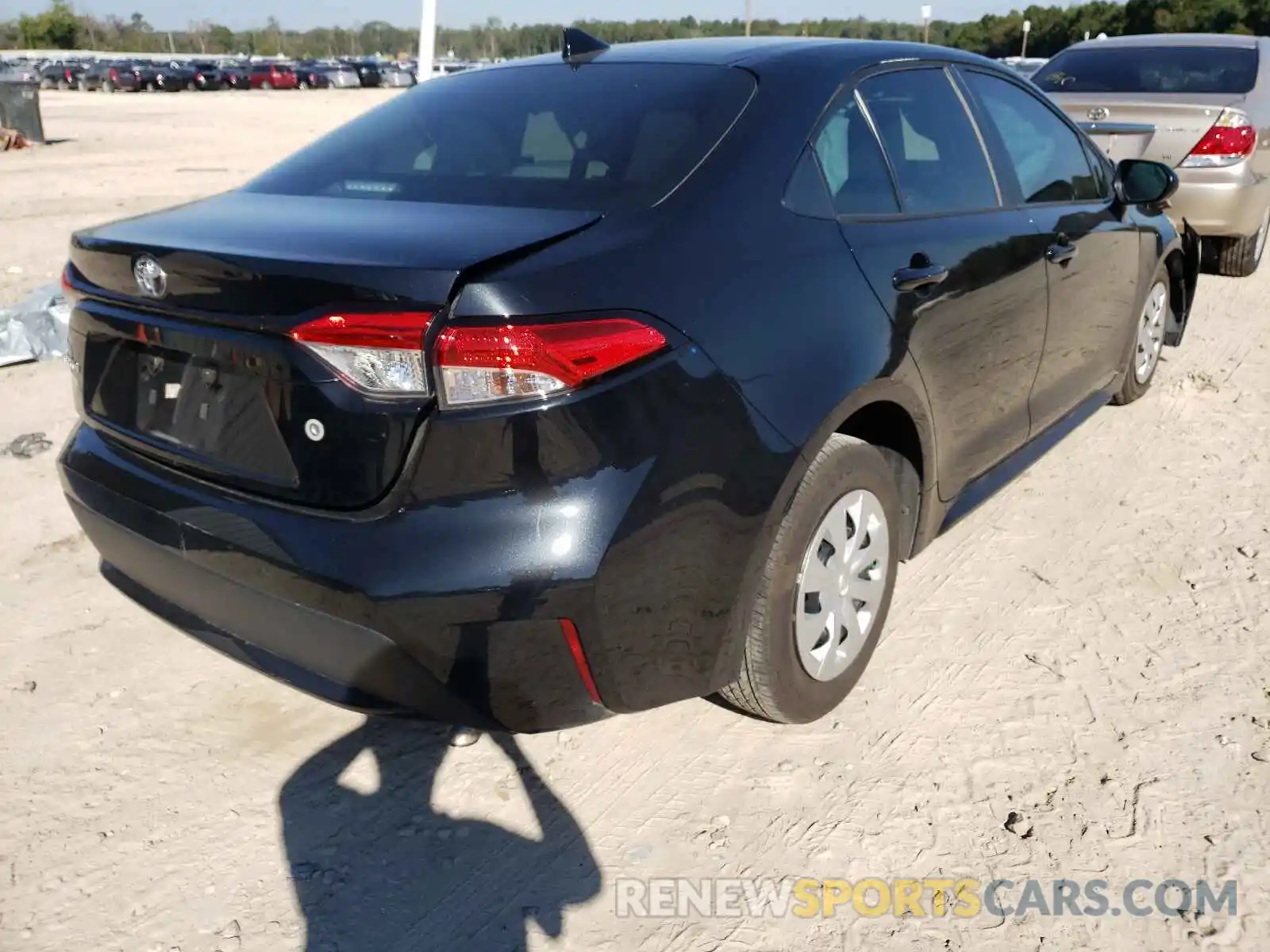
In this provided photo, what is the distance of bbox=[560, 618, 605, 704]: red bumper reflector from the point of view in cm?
198

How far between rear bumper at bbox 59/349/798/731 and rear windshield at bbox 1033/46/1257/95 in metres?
6.96

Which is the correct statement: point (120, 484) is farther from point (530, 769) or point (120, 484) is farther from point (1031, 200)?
point (1031, 200)

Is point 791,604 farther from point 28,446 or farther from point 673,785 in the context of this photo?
point 28,446

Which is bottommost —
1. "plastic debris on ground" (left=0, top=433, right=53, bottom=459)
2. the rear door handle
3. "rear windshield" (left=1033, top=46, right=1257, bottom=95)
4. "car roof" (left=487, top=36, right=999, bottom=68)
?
"plastic debris on ground" (left=0, top=433, right=53, bottom=459)

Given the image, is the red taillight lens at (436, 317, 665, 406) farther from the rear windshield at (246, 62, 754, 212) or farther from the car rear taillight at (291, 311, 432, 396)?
the rear windshield at (246, 62, 754, 212)

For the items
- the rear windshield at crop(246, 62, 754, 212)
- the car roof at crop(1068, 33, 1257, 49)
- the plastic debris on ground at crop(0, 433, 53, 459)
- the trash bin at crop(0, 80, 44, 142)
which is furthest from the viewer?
the trash bin at crop(0, 80, 44, 142)

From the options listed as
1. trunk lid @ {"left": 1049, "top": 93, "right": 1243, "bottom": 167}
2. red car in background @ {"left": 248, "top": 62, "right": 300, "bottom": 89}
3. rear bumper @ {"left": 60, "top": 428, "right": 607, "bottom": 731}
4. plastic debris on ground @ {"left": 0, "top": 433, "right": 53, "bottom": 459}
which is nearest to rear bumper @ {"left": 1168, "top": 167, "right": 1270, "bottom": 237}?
trunk lid @ {"left": 1049, "top": 93, "right": 1243, "bottom": 167}

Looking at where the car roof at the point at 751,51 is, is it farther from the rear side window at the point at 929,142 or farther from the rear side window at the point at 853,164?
the rear side window at the point at 853,164

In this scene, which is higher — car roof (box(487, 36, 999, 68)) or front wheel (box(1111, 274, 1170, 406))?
car roof (box(487, 36, 999, 68))

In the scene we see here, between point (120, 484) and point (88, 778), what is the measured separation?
744 millimetres

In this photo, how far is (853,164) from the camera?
8.89 ft

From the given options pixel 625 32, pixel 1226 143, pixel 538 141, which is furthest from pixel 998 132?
pixel 625 32

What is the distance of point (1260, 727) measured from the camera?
8.87ft

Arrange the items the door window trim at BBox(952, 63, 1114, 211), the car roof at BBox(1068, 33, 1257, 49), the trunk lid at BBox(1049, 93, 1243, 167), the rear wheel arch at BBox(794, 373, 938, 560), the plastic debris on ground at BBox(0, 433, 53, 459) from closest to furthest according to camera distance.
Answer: the rear wheel arch at BBox(794, 373, 938, 560)
the door window trim at BBox(952, 63, 1114, 211)
the plastic debris on ground at BBox(0, 433, 53, 459)
the trunk lid at BBox(1049, 93, 1243, 167)
the car roof at BBox(1068, 33, 1257, 49)
